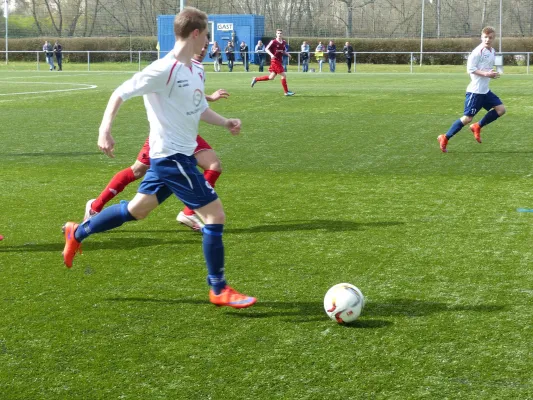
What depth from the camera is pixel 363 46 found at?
181ft

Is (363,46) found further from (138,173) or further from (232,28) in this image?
(138,173)

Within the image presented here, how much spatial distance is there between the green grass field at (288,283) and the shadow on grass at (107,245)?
0.03 metres

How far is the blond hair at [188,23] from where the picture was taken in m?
5.02

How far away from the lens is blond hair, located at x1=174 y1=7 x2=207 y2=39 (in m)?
5.02

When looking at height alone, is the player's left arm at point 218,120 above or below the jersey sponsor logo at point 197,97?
below

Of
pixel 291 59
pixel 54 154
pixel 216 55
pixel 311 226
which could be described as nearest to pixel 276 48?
pixel 54 154

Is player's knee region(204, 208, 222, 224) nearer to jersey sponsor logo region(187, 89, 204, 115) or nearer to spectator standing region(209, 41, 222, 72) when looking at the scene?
jersey sponsor logo region(187, 89, 204, 115)

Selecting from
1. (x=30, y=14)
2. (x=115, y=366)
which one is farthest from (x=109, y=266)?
(x=30, y=14)

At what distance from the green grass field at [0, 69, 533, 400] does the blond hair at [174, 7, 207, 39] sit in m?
1.76

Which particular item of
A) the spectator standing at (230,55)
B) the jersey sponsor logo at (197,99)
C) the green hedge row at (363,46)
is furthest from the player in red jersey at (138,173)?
the green hedge row at (363,46)

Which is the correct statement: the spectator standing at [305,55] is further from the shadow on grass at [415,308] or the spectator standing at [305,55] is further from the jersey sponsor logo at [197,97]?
the shadow on grass at [415,308]

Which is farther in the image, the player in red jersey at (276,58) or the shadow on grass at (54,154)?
the player in red jersey at (276,58)

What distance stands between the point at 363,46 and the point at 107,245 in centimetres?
5006

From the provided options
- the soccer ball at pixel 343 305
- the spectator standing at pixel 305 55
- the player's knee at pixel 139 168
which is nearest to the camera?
the soccer ball at pixel 343 305
